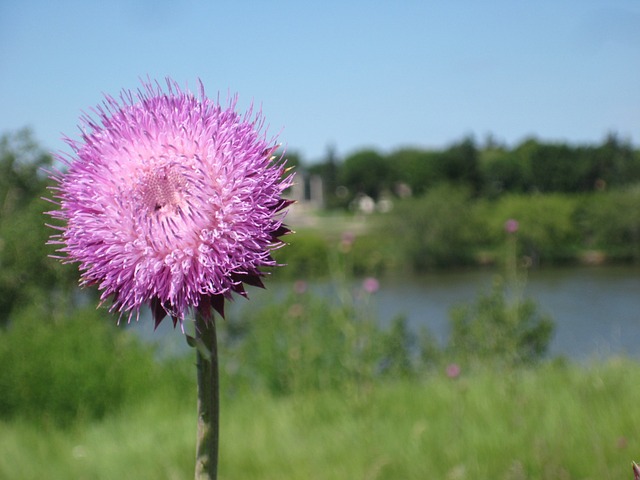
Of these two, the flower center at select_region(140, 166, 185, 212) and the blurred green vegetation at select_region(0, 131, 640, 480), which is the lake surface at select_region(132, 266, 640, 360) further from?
the flower center at select_region(140, 166, 185, 212)

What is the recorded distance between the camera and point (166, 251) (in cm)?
153

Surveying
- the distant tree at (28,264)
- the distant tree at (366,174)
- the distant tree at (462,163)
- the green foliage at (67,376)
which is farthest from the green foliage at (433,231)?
the green foliage at (67,376)

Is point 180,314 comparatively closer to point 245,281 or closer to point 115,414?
point 245,281

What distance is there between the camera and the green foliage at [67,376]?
8898mm

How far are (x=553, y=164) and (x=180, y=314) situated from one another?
53.7 meters

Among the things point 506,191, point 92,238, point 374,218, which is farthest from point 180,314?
point 506,191

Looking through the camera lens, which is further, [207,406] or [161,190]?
[161,190]

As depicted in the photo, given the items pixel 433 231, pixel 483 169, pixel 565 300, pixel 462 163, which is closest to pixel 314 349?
pixel 565 300

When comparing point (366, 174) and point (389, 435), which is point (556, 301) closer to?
point (389, 435)

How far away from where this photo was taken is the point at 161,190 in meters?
1.56

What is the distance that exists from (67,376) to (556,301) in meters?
24.5

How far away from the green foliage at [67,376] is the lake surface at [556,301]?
172 centimetres

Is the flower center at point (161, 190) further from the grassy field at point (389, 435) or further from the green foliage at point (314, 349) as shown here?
the green foliage at point (314, 349)

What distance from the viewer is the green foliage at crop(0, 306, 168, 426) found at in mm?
8898
